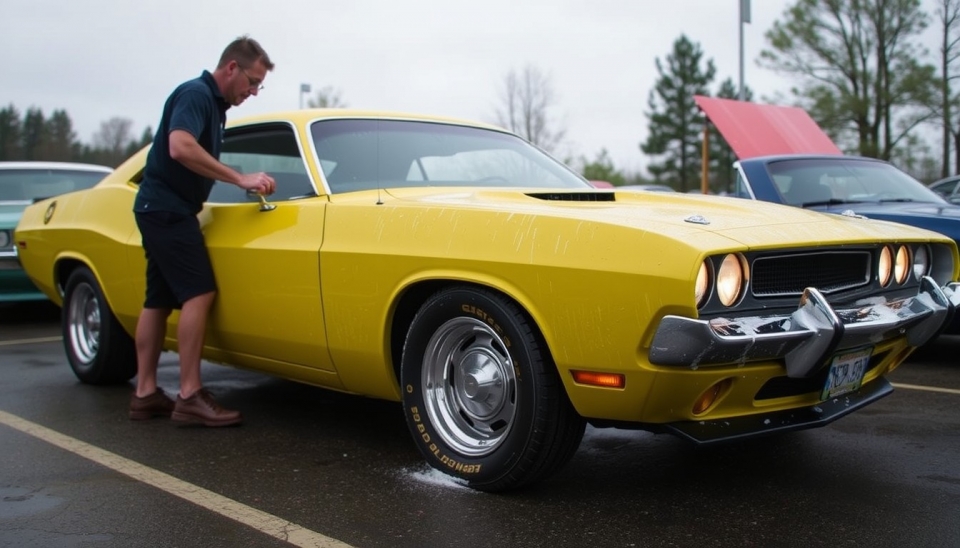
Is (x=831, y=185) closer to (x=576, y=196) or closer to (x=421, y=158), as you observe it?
(x=576, y=196)

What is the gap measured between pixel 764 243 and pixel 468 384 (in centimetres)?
111

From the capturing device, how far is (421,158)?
4113 mm

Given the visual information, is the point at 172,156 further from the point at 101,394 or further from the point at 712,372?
the point at 712,372

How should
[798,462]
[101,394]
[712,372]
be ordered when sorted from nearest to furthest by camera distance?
[712,372] → [798,462] → [101,394]

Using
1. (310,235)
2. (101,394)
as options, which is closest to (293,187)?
(310,235)

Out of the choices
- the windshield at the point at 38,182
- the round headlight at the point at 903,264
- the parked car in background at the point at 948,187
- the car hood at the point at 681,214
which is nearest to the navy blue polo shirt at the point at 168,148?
the car hood at the point at 681,214

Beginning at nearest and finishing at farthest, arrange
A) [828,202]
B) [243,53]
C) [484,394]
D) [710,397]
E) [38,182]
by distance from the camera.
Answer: [710,397] < [484,394] < [243,53] < [828,202] < [38,182]

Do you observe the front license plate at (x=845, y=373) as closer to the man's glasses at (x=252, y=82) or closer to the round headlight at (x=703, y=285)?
the round headlight at (x=703, y=285)

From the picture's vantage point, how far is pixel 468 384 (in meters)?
3.21

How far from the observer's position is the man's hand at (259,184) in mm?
3857

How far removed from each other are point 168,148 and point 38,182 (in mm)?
5635

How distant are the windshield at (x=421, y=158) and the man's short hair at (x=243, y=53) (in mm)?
453

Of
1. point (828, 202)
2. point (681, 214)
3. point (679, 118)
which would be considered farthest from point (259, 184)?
point (679, 118)

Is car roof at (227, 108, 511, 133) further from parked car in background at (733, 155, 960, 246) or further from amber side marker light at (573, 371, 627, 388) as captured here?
parked car in background at (733, 155, 960, 246)
